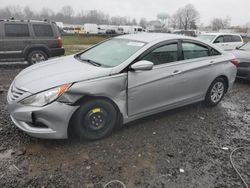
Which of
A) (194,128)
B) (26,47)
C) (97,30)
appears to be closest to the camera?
(194,128)

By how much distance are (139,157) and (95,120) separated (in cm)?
82

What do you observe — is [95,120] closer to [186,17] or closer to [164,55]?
[164,55]

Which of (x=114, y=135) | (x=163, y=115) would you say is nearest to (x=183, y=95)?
(x=163, y=115)

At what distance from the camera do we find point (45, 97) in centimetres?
275

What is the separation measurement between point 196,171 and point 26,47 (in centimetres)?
737

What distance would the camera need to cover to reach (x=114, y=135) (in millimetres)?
3412

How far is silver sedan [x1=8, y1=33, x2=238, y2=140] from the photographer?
2807 millimetres

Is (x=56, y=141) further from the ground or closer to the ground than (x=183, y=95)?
closer to the ground

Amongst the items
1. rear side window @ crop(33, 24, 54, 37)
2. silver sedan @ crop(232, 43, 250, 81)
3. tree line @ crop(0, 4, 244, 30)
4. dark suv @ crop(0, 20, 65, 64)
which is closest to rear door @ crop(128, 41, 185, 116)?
silver sedan @ crop(232, 43, 250, 81)

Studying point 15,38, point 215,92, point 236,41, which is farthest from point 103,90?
point 236,41

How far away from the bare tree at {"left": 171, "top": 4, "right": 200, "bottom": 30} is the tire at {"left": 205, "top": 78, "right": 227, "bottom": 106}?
70.5m

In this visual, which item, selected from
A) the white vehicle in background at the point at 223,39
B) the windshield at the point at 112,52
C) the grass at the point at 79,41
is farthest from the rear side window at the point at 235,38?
the grass at the point at 79,41

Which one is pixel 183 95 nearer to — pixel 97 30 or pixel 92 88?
pixel 92 88

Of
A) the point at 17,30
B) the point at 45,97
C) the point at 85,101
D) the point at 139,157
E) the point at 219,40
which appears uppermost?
the point at 17,30
